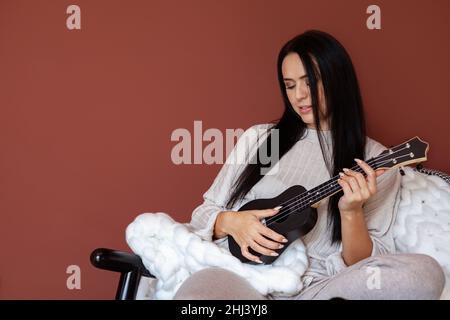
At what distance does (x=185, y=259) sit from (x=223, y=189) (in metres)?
0.27

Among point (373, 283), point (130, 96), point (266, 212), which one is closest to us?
point (373, 283)

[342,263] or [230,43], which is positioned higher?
[230,43]

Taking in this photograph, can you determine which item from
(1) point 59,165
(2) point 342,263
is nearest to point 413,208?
(2) point 342,263

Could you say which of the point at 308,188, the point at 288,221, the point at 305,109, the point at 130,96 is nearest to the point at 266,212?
the point at 288,221

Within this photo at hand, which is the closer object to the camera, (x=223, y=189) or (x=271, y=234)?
(x=271, y=234)

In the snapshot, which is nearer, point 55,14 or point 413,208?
point 413,208

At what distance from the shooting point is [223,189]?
155 cm

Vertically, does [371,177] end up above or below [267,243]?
above

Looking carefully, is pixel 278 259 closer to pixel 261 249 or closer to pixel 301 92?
pixel 261 249

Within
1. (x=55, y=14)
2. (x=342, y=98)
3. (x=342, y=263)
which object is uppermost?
(x=55, y=14)

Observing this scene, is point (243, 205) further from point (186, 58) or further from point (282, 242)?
point (186, 58)

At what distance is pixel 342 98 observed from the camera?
1521 mm

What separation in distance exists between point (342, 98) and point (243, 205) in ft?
1.30

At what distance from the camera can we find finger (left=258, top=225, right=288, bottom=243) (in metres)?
1.33
